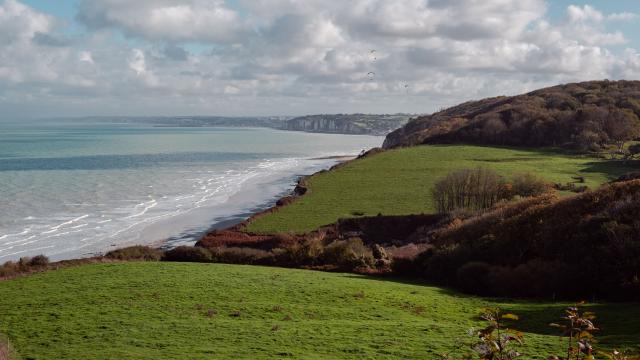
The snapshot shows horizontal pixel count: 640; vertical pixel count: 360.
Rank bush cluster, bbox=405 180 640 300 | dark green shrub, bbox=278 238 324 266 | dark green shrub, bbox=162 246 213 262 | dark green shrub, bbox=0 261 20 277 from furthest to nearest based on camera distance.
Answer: dark green shrub, bbox=162 246 213 262 < dark green shrub, bbox=278 238 324 266 < dark green shrub, bbox=0 261 20 277 < bush cluster, bbox=405 180 640 300

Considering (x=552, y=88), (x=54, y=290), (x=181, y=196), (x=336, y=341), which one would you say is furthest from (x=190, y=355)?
(x=552, y=88)

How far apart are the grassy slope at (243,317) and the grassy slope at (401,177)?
942 inches

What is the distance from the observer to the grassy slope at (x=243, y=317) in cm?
1345

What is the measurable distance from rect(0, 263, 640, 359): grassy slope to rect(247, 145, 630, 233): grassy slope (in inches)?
942

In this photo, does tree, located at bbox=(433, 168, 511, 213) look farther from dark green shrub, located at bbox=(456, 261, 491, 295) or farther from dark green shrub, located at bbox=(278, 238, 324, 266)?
dark green shrub, located at bbox=(456, 261, 491, 295)

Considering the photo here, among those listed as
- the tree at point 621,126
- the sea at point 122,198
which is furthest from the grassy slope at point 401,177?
the tree at point 621,126

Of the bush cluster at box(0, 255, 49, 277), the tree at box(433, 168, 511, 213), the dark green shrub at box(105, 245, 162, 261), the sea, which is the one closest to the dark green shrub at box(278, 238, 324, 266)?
the dark green shrub at box(105, 245, 162, 261)

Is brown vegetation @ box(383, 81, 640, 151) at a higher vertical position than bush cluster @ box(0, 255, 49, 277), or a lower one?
higher

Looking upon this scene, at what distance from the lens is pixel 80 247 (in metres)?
42.6

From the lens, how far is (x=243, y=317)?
17.0m

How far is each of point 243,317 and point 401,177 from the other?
53350 millimetres

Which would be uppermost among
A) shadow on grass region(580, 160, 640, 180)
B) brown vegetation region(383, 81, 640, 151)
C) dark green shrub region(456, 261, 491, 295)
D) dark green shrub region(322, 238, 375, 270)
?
brown vegetation region(383, 81, 640, 151)

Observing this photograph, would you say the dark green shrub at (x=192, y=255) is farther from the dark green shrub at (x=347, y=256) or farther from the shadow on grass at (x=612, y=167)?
the shadow on grass at (x=612, y=167)

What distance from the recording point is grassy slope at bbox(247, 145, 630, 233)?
168 ft
